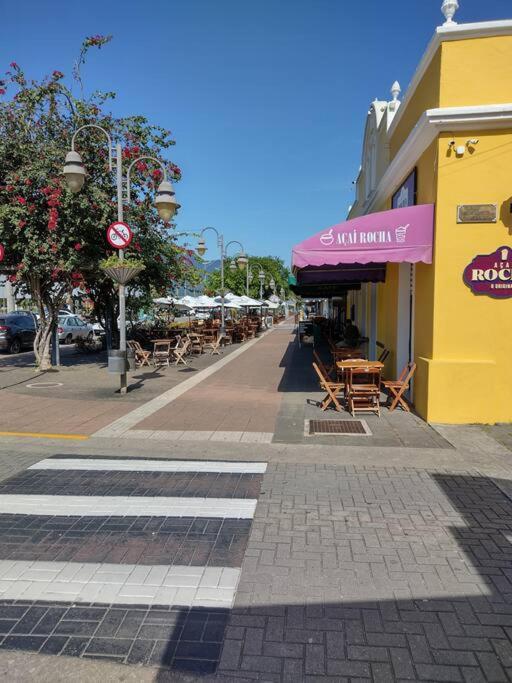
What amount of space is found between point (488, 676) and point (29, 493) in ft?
13.9

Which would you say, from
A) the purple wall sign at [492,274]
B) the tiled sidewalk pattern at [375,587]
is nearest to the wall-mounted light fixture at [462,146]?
the purple wall sign at [492,274]

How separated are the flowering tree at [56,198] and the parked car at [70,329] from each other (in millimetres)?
9977

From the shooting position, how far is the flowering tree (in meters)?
12.6

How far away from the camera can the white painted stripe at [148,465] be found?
573 cm

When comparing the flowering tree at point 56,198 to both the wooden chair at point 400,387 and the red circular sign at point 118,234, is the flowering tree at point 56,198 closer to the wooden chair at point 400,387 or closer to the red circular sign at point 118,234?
the red circular sign at point 118,234

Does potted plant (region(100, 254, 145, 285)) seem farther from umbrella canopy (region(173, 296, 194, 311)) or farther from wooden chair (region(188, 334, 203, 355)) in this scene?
umbrella canopy (region(173, 296, 194, 311))

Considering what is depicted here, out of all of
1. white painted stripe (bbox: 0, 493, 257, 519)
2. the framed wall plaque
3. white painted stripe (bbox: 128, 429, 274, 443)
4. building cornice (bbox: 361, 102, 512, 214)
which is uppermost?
building cornice (bbox: 361, 102, 512, 214)

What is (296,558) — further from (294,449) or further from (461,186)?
(461,186)

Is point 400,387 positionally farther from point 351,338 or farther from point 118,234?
point 351,338

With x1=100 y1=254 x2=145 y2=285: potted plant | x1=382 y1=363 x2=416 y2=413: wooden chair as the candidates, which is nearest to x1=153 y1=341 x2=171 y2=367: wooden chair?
x1=100 y1=254 x2=145 y2=285: potted plant

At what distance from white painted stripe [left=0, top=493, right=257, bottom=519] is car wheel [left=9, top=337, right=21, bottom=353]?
17.0m

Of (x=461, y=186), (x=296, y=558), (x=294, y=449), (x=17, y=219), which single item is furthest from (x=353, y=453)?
(x=17, y=219)

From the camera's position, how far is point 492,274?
7.41 meters

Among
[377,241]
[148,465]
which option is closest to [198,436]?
[148,465]
